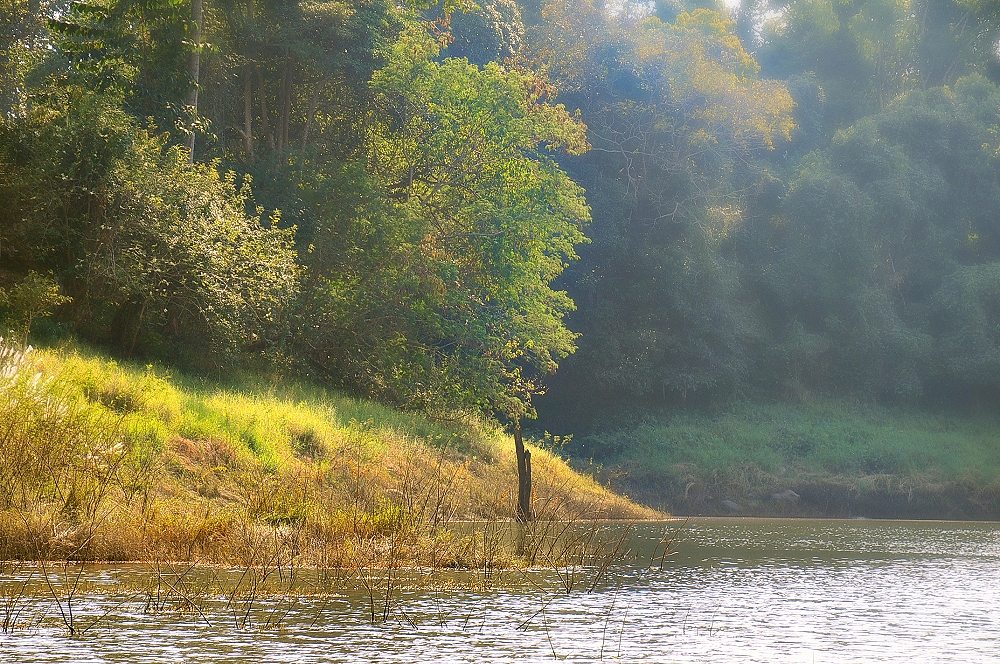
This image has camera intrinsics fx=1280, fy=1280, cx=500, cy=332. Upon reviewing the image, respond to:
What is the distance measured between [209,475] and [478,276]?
66.7ft

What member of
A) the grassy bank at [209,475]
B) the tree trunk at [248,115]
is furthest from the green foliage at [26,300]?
the tree trunk at [248,115]

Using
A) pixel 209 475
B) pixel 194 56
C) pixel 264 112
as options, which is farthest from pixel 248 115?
pixel 209 475

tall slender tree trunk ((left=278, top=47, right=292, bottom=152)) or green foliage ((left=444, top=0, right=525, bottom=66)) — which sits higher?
green foliage ((left=444, top=0, right=525, bottom=66))

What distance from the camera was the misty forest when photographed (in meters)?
18.4

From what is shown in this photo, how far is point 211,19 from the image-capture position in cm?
3481

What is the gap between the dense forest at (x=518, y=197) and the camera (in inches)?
1086

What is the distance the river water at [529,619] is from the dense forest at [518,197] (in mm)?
11077

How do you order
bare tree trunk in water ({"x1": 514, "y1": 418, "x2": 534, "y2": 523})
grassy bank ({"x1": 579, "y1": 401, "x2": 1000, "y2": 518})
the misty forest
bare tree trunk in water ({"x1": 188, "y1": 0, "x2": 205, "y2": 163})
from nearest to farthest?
the misty forest
bare tree trunk in water ({"x1": 514, "y1": 418, "x2": 534, "y2": 523})
bare tree trunk in water ({"x1": 188, "y1": 0, "x2": 205, "y2": 163})
grassy bank ({"x1": 579, "y1": 401, "x2": 1000, "y2": 518})

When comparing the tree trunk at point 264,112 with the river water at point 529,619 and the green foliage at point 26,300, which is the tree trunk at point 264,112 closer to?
the green foliage at point 26,300

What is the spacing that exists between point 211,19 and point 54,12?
49.8 feet

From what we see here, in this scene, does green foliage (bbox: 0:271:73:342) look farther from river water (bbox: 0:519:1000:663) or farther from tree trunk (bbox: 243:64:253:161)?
tree trunk (bbox: 243:64:253:161)

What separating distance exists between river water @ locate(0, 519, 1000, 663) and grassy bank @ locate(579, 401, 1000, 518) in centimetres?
2865

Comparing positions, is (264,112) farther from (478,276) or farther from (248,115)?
(478,276)

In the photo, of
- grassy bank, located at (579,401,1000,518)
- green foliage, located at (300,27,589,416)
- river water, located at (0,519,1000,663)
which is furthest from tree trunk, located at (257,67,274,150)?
river water, located at (0,519,1000,663)
